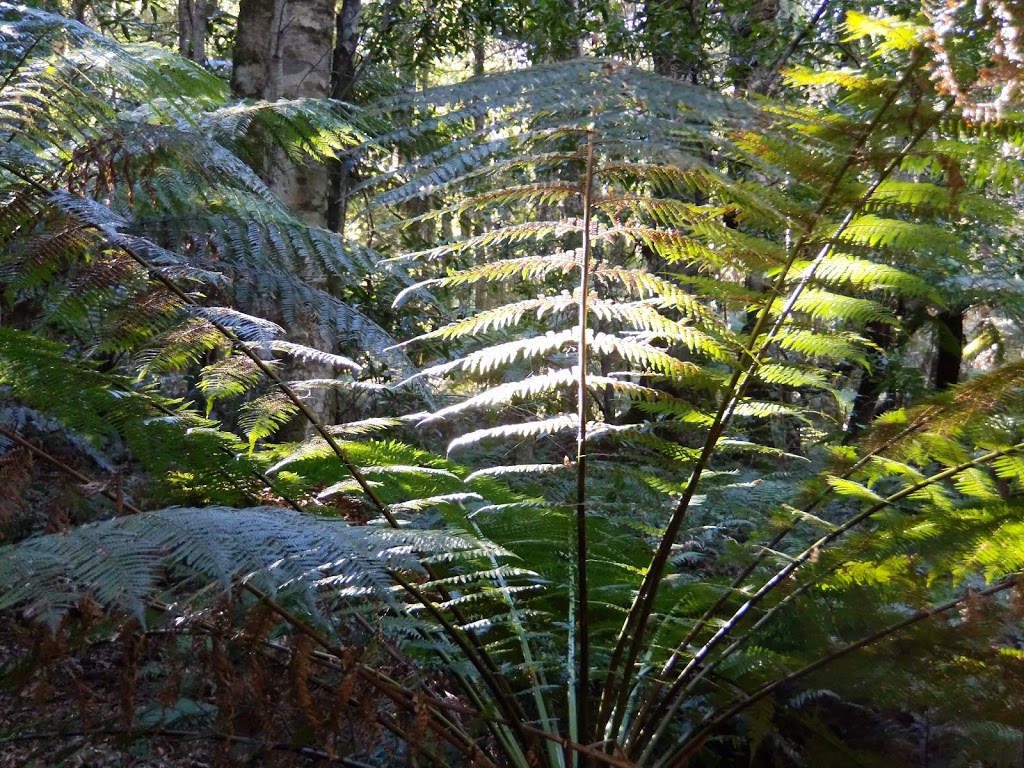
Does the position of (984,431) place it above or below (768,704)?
above

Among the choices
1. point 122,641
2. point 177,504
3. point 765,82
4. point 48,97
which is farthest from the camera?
point 765,82

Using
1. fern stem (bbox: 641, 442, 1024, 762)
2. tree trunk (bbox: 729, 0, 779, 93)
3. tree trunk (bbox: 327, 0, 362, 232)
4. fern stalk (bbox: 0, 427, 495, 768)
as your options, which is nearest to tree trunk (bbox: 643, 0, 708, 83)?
tree trunk (bbox: 729, 0, 779, 93)

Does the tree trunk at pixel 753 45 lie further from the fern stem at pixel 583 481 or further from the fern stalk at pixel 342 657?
the fern stalk at pixel 342 657

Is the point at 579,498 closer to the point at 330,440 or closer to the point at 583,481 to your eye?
the point at 583,481

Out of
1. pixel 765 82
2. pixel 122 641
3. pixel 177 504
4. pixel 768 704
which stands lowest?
pixel 768 704

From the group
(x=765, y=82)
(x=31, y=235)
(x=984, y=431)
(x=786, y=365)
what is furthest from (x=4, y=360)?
(x=765, y=82)

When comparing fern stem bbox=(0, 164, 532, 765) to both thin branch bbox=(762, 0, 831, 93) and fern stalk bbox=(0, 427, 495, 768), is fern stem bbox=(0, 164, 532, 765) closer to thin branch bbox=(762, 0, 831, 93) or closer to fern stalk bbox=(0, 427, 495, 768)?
fern stalk bbox=(0, 427, 495, 768)

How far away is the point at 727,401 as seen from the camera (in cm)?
158

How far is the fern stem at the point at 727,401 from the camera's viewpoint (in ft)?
4.92

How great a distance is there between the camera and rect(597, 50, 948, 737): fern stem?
4.92 feet

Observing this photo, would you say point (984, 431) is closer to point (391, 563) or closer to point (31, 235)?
point (391, 563)

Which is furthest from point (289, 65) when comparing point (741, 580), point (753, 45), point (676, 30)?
point (741, 580)

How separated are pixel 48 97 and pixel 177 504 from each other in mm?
1265

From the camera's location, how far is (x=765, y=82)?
199 inches
